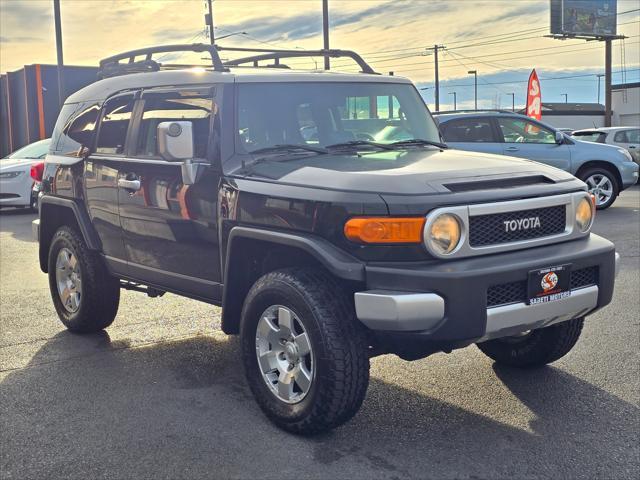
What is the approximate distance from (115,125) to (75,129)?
665 millimetres

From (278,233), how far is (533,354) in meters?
1.94

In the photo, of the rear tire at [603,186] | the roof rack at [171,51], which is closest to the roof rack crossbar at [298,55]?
the roof rack at [171,51]

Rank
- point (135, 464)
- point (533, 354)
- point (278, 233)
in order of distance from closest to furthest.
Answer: point (135, 464), point (278, 233), point (533, 354)

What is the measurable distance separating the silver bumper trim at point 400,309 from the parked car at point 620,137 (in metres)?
16.8

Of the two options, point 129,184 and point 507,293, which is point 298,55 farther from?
point 507,293

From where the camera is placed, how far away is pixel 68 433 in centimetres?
420

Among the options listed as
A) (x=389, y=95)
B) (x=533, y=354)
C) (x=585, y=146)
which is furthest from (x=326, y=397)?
(x=585, y=146)

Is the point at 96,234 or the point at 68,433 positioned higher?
the point at 96,234

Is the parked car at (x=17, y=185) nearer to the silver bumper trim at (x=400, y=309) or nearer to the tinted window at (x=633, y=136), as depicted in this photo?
the silver bumper trim at (x=400, y=309)

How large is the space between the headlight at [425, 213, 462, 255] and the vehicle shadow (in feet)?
3.30

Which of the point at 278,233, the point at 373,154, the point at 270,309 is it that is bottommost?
the point at 270,309

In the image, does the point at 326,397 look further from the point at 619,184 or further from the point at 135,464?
the point at 619,184

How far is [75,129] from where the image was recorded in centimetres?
614

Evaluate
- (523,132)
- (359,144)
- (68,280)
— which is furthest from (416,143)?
(523,132)
